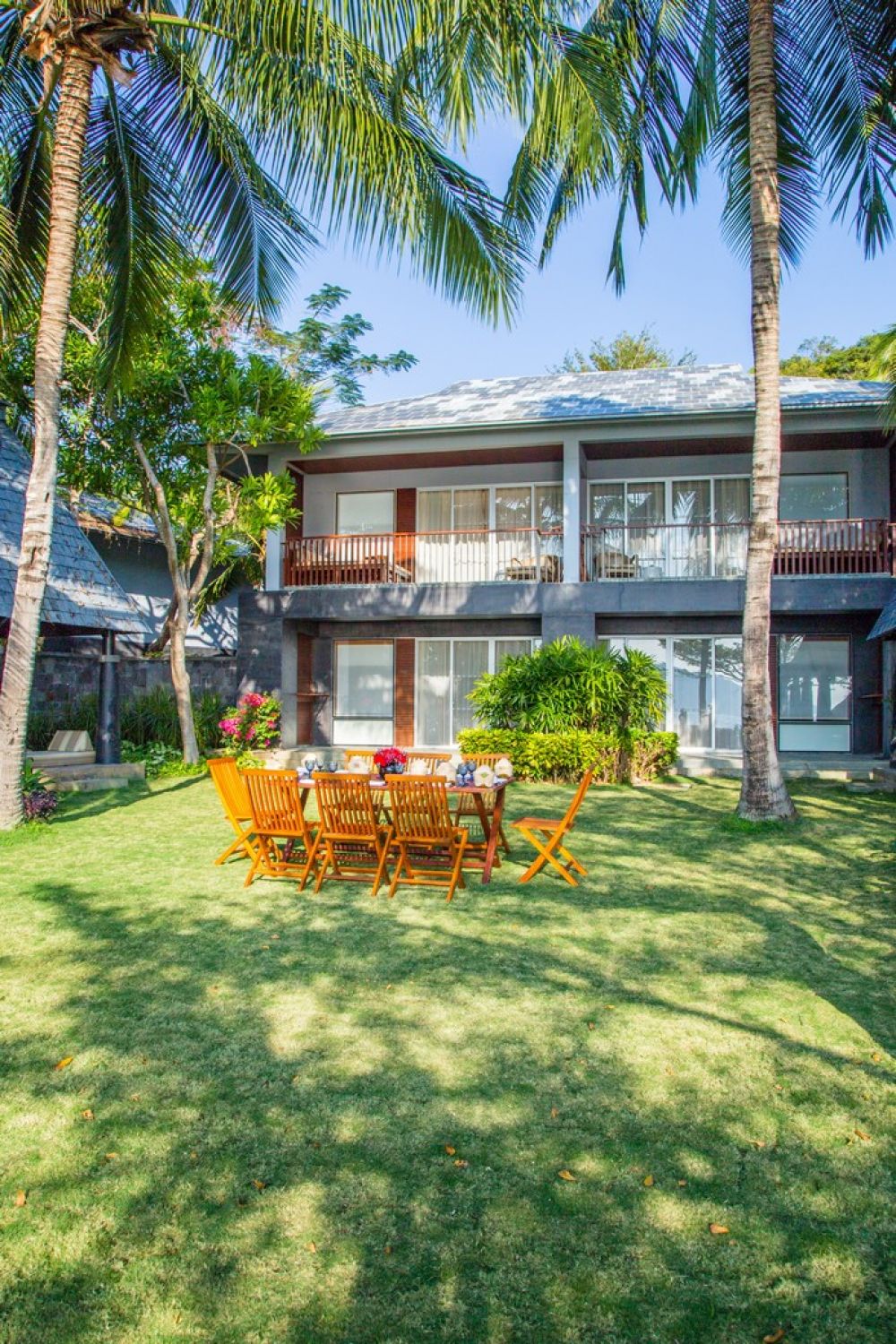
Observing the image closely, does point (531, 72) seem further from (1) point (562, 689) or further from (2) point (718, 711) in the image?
(2) point (718, 711)

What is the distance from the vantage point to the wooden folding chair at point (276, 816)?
7.38m

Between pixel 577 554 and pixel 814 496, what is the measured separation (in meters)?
4.95

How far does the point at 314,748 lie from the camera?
17.9 meters

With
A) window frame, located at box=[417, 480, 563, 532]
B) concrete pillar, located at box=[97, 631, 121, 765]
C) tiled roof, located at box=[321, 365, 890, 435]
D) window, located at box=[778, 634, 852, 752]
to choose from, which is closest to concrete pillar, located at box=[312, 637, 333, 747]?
window frame, located at box=[417, 480, 563, 532]

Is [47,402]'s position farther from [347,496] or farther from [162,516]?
[347,496]

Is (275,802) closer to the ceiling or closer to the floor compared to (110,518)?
closer to the floor

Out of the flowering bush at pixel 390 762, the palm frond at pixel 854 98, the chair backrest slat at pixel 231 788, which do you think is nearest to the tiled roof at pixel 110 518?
the chair backrest slat at pixel 231 788

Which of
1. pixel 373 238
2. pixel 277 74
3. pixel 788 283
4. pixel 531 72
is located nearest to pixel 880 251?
pixel 788 283

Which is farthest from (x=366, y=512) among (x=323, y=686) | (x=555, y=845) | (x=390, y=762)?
(x=555, y=845)

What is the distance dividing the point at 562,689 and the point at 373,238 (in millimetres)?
7839

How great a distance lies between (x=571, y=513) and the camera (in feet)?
54.3

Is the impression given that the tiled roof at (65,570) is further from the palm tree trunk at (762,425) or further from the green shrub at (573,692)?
the palm tree trunk at (762,425)

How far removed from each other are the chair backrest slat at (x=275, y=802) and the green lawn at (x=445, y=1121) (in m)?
0.85

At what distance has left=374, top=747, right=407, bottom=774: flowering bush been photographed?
321 inches
